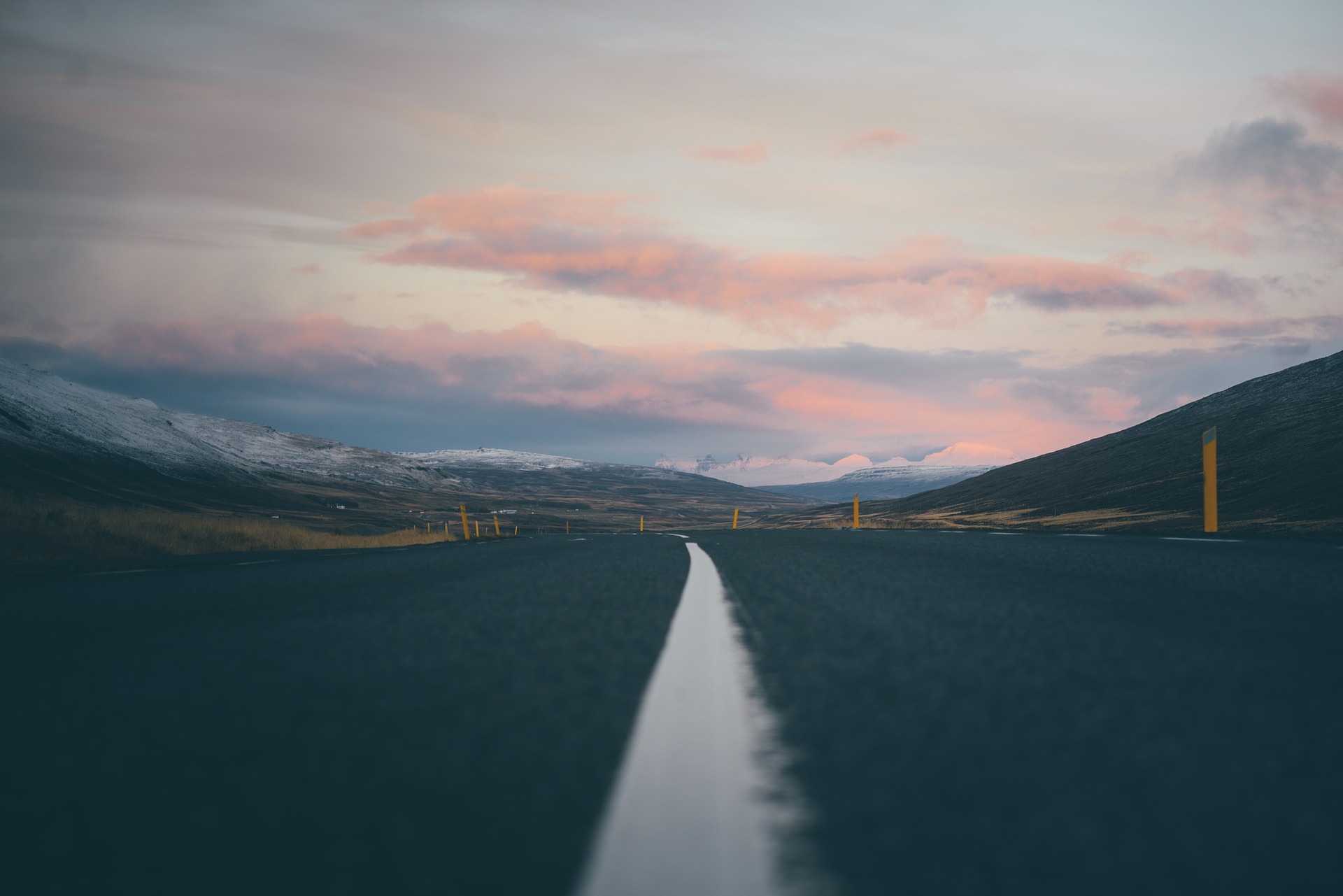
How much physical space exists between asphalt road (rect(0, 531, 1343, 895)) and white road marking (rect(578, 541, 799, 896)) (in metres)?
0.08

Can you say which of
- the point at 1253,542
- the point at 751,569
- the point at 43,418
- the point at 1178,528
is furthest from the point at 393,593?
the point at 43,418

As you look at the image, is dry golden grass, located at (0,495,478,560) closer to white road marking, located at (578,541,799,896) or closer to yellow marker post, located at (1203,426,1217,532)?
white road marking, located at (578,541,799,896)

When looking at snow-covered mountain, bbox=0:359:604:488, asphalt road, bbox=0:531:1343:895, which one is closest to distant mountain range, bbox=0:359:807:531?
snow-covered mountain, bbox=0:359:604:488

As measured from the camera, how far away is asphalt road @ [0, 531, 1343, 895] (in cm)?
193

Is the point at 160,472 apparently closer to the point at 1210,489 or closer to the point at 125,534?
the point at 125,534

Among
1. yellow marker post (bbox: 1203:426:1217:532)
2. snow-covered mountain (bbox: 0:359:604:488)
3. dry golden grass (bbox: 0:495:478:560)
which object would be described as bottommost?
dry golden grass (bbox: 0:495:478:560)

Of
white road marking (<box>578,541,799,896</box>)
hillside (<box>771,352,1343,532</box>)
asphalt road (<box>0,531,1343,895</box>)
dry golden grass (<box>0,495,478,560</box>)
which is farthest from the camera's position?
hillside (<box>771,352,1343,532</box>)

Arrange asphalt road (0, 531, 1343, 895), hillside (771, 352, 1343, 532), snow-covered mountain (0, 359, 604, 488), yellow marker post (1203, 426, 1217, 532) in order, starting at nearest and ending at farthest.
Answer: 1. asphalt road (0, 531, 1343, 895)
2. yellow marker post (1203, 426, 1217, 532)
3. hillside (771, 352, 1343, 532)
4. snow-covered mountain (0, 359, 604, 488)

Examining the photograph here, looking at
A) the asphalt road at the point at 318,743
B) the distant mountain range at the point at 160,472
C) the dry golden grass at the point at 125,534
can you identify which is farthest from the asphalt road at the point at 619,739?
the distant mountain range at the point at 160,472

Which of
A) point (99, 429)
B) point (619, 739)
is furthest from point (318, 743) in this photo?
point (99, 429)

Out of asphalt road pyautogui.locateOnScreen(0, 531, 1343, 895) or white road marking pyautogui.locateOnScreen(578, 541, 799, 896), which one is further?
asphalt road pyautogui.locateOnScreen(0, 531, 1343, 895)

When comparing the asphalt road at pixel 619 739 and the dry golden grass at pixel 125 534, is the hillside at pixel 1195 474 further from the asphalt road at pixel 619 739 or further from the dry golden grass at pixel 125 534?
the dry golden grass at pixel 125 534

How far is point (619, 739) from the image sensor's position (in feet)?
9.10

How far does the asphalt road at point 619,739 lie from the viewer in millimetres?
1928
